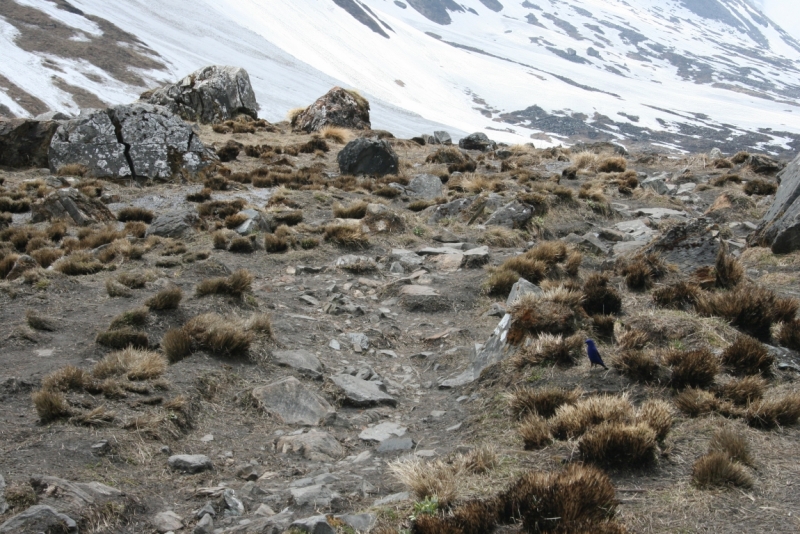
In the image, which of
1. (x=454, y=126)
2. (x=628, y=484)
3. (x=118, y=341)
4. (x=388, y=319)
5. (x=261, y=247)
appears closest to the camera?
(x=628, y=484)

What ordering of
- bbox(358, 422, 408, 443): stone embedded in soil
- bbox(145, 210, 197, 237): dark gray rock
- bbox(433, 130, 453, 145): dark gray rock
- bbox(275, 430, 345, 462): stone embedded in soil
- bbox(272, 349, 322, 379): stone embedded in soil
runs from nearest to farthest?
bbox(275, 430, 345, 462): stone embedded in soil
bbox(358, 422, 408, 443): stone embedded in soil
bbox(272, 349, 322, 379): stone embedded in soil
bbox(145, 210, 197, 237): dark gray rock
bbox(433, 130, 453, 145): dark gray rock

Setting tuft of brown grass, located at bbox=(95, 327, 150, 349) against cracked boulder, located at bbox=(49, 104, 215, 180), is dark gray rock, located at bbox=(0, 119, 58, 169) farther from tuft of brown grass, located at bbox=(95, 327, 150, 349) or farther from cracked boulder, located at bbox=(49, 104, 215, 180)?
tuft of brown grass, located at bbox=(95, 327, 150, 349)

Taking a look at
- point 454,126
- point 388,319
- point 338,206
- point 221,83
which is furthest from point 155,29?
point 388,319

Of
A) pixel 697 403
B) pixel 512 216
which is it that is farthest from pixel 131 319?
pixel 512 216

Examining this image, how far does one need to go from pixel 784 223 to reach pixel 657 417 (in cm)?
841

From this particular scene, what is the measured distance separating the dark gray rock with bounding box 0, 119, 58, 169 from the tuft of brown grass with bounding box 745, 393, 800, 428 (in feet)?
66.6

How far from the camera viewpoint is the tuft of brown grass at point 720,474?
3904 mm

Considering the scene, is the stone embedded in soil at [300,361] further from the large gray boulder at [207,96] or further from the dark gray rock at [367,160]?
the large gray boulder at [207,96]

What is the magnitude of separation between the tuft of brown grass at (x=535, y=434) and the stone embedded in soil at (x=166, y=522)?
107 inches

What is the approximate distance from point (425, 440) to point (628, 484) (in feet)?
6.76

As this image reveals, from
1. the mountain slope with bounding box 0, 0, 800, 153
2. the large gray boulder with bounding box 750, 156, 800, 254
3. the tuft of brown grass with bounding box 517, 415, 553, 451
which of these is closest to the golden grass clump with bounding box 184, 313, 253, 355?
the tuft of brown grass with bounding box 517, 415, 553, 451

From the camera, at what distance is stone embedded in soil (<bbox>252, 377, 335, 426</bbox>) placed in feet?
20.0

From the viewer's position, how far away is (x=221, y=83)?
95.1 feet

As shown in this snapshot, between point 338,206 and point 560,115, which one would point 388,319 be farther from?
point 560,115
